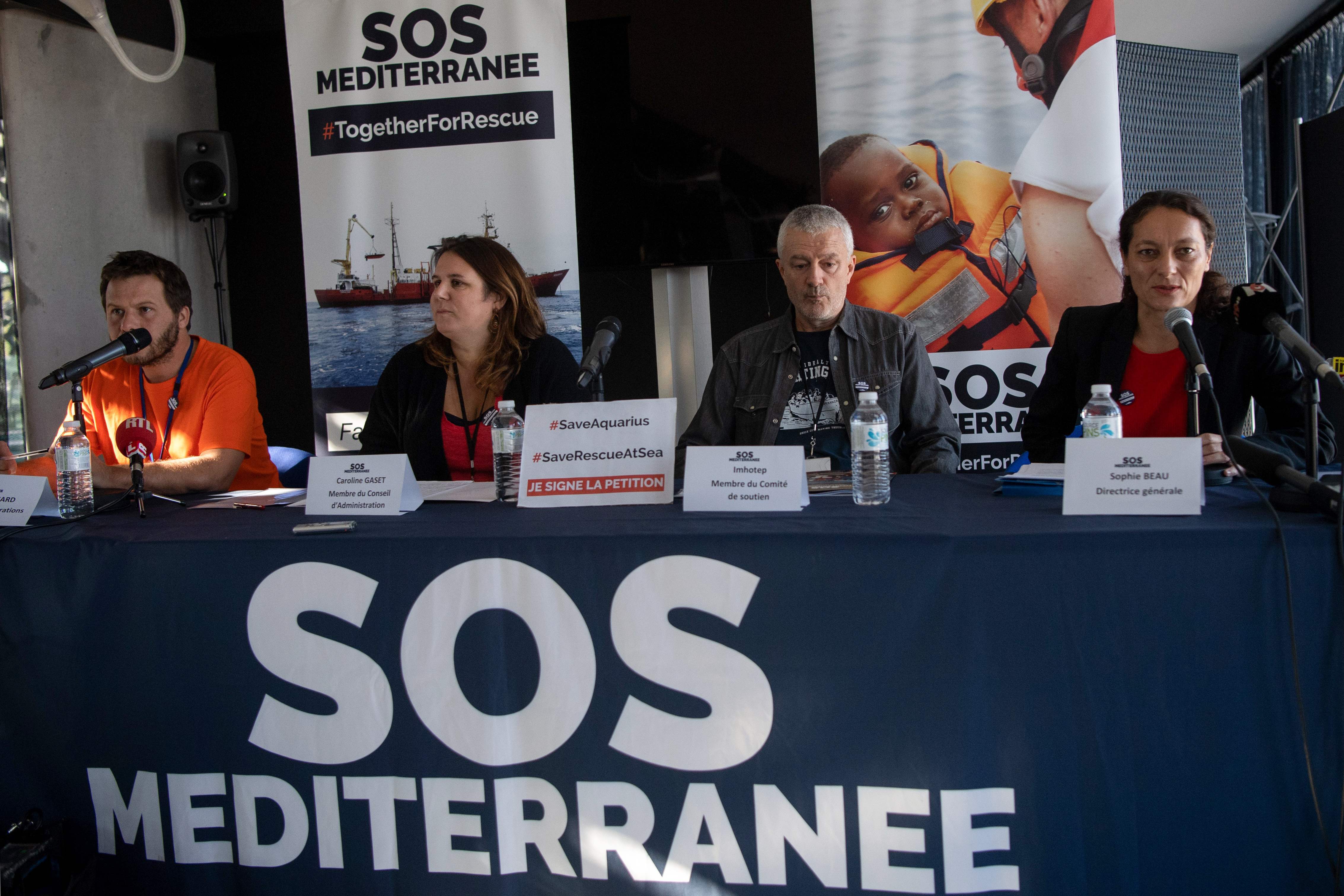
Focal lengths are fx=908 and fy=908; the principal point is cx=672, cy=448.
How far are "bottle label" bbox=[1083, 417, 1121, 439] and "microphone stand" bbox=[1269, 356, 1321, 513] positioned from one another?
0.78ft

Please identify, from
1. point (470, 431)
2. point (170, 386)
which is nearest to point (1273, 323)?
point (470, 431)

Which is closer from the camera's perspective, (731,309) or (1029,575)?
(1029,575)

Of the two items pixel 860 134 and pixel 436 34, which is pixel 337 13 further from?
pixel 860 134

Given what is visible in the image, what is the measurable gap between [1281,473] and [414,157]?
2.79m

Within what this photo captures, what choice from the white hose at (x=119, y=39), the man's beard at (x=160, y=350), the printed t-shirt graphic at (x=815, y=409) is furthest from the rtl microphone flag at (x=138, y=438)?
the printed t-shirt graphic at (x=815, y=409)

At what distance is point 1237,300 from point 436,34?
269 cm

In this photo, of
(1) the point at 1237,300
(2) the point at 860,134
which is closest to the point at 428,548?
(1) the point at 1237,300

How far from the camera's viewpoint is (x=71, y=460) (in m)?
1.68

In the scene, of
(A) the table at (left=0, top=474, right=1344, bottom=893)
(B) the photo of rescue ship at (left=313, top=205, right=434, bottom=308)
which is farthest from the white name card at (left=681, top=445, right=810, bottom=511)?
(B) the photo of rescue ship at (left=313, top=205, right=434, bottom=308)

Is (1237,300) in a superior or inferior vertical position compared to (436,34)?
inferior

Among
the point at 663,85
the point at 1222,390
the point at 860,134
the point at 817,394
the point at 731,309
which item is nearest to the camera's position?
the point at 1222,390

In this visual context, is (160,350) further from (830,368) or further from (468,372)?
(830,368)

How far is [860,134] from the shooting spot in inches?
119

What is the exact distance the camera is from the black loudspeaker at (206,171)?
3.55 m
